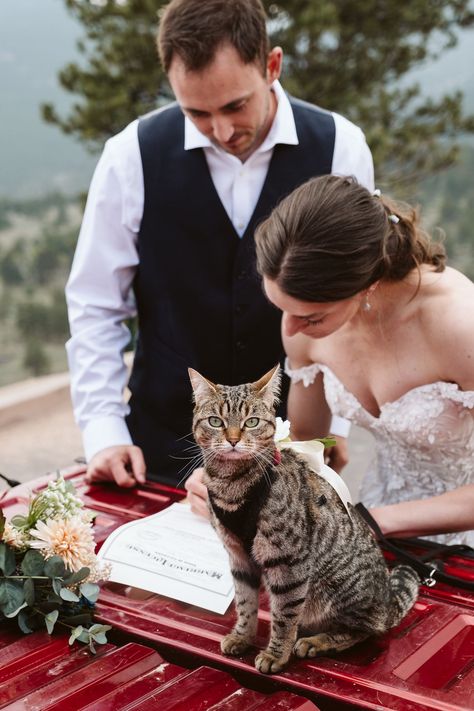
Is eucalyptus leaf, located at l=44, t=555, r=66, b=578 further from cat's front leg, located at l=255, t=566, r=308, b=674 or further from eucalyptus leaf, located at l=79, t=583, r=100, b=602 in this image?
cat's front leg, located at l=255, t=566, r=308, b=674

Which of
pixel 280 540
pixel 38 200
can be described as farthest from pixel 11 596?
pixel 38 200

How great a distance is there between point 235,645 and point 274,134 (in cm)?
157

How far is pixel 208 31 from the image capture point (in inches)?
83.8

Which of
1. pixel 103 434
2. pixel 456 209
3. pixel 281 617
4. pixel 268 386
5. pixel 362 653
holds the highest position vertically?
pixel 456 209

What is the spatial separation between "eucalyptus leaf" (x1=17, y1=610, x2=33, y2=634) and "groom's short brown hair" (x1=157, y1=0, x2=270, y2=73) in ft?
4.54

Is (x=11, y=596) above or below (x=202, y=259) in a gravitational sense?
below

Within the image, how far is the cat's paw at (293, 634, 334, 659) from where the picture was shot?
4.51 feet

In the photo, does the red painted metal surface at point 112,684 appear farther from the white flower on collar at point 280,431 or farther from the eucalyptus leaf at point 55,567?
the white flower on collar at point 280,431

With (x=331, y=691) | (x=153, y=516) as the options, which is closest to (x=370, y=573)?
(x=331, y=691)

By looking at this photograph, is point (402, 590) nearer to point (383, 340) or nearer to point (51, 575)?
point (51, 575)

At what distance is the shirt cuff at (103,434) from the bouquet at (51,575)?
77 centimetres

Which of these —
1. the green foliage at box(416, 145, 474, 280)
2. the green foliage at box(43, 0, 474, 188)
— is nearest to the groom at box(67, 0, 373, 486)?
the green foliage at box(43, 0, 474, 188)

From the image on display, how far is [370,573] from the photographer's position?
1462 millimetres

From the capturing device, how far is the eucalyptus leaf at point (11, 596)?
146 cm
